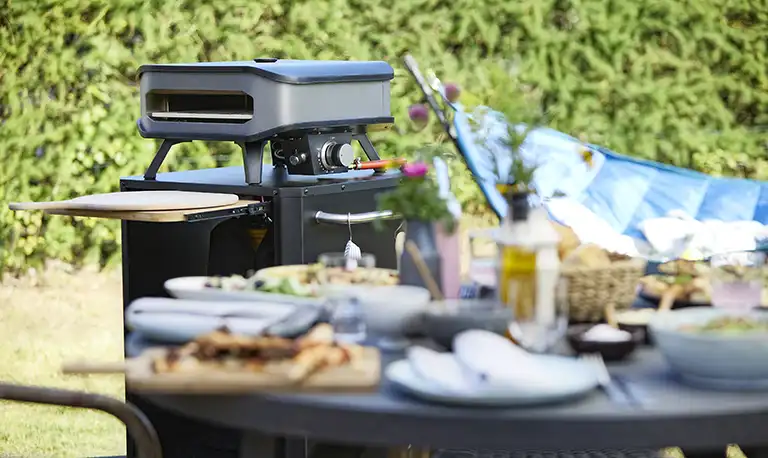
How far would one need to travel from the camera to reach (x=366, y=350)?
172cm

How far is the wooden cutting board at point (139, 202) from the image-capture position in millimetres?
2695

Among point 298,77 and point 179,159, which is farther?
point 179,159

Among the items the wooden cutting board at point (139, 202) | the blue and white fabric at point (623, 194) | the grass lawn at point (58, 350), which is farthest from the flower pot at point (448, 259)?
the grass lawn at point (58, 350)

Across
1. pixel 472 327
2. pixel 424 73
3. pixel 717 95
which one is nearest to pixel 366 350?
pixel 472 327

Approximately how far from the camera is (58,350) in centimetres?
491

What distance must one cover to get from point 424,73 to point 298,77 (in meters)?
2.62

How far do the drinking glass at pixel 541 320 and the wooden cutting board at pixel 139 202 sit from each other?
1.13m

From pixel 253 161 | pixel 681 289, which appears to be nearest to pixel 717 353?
pixel 681 289

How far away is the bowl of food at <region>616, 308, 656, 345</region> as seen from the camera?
5.89ft

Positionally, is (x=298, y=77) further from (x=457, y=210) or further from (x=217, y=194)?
(x=457, y=210)

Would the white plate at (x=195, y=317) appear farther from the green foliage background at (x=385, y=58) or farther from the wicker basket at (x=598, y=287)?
the green foliage background at (x=385, y=58)

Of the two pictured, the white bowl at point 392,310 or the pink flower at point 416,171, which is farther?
the pink flower at point 416,171

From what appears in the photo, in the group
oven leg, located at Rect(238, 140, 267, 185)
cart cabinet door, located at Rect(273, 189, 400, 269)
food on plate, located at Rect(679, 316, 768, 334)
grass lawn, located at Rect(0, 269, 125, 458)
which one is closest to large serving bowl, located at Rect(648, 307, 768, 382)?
food on plate, located at Rect(679, 316, 768, 334)

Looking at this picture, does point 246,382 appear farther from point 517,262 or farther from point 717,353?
point 717,353
